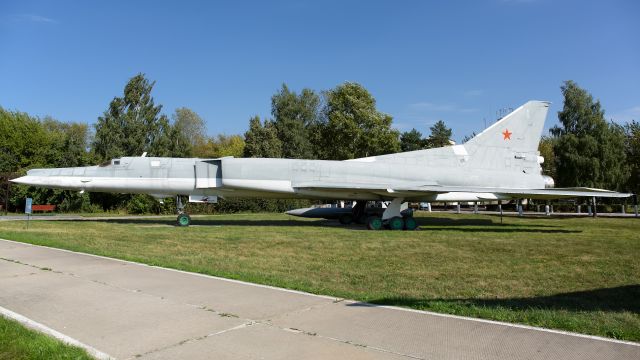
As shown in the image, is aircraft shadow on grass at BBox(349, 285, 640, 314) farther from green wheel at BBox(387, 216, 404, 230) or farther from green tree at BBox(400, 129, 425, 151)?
green tree at BBox(400, 129, 425, 151)

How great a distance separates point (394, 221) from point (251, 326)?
43.1ft

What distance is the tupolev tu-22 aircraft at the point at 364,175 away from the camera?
1712cm

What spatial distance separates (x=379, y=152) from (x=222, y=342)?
33749 millimetres

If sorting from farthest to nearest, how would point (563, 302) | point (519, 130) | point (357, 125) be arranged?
1. point (357, 125)
2. point (519, 130)
3. point (563, 302)

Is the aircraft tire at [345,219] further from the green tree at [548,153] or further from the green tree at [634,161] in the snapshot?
the green tree at [548,153]

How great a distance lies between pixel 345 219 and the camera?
2039 centimetres

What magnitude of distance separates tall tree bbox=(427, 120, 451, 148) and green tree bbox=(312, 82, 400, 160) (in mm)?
32886

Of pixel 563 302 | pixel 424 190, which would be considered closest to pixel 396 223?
pixel 424 190

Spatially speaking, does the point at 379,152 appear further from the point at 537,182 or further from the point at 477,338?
the point at 477,338

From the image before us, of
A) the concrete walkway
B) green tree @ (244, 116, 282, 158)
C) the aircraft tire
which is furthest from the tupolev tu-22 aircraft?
green tree @ (244, 116, 282, 158)

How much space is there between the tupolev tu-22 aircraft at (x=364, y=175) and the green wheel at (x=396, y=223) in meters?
0.04

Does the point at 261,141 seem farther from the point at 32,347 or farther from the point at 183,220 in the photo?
the point at 32,347

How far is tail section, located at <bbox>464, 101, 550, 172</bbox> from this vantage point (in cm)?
1873

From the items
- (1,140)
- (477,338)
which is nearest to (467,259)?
(477,338)
